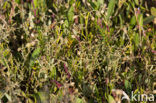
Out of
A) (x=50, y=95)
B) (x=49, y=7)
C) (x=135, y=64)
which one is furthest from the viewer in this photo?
(x=49, y=7)

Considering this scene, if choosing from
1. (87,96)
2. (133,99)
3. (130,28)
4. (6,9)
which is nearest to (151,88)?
(133,99)

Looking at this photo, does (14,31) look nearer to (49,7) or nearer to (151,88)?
(49,7)

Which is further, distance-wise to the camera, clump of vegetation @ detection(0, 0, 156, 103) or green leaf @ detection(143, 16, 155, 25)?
green leaf @ detection(143, 16, 155, 25)

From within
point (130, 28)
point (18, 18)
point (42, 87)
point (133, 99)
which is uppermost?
point (18, 18)

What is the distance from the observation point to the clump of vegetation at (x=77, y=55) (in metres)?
1.63

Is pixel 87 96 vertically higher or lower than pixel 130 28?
lower

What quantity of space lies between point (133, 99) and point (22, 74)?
29.7 inches

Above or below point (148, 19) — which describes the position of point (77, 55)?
below

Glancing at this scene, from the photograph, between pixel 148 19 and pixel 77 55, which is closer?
pixel 77 55

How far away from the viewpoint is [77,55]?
187 cm

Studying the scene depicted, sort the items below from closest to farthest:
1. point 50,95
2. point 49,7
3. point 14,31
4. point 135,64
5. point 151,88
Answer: point 50,95, point 151,88, point 135,64, point 14,31, point 49,7

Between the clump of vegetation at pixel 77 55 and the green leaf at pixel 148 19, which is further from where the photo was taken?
the green leaf at pixel 148 19

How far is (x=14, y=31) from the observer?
6.79 ft

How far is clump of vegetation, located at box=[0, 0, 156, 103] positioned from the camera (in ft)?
5.35
